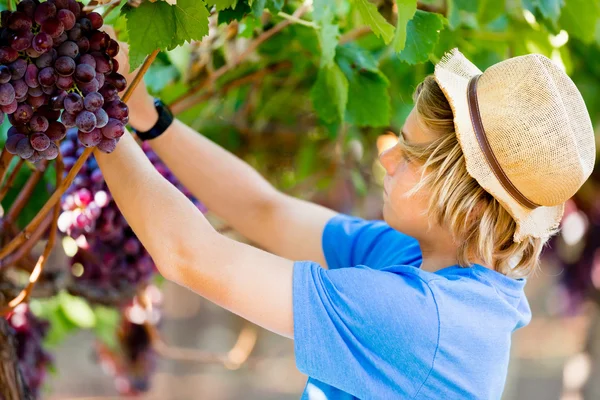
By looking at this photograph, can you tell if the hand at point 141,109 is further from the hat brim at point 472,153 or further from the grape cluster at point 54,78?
the hat brim at point 472,153

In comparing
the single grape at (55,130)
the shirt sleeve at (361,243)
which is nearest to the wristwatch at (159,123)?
the shirt sleeve at (361,243)

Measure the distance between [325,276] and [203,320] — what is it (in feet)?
19.8

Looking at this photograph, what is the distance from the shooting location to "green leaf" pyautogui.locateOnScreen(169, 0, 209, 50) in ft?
2.69

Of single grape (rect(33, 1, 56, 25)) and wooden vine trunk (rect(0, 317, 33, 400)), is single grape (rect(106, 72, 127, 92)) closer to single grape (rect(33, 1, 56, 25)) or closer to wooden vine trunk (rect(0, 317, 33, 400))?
single grape (rect(33, 1, 56, 25))

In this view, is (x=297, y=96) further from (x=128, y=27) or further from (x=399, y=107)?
(x=128, y=27)

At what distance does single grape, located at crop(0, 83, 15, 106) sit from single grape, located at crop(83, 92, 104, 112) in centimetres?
7

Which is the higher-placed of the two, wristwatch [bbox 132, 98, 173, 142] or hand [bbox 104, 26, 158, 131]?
hand [bbox 104, 26, 158, 131]

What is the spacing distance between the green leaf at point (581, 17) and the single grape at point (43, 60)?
1.02 m

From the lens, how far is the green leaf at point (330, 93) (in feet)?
3.90

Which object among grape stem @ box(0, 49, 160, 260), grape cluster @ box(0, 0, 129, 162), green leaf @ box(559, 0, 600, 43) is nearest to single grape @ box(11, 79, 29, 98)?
grape cluster @ box(0, 0, 129, 162)

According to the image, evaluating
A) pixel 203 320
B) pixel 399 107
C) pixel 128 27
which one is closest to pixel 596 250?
pixel 399 107

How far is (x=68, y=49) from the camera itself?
0.72 meters

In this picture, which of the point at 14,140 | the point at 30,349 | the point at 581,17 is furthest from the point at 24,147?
the point at 581,17

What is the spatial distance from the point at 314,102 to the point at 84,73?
60cm
